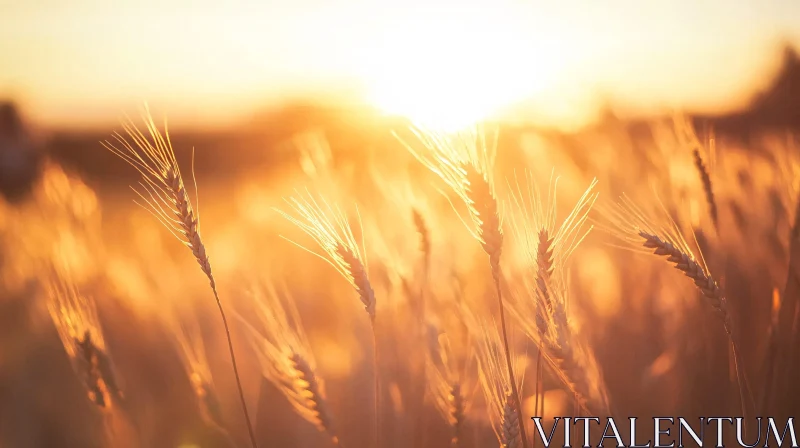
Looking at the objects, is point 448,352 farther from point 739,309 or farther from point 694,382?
point 739,309

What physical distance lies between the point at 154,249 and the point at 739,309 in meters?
2.64

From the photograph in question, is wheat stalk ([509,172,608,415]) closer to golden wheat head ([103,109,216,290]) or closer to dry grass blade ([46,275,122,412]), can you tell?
golden wheat head ([103,109,216,290])

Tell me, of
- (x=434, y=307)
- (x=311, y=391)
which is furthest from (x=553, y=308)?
(x=434, y=307)

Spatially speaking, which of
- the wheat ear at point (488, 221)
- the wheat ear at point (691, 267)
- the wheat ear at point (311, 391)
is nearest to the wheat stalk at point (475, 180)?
the wheat ear at point (488, 221)

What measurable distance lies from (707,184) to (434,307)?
0.96m

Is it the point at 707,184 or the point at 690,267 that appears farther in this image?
the point at 707,184

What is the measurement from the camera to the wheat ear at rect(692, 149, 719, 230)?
148 centimetres

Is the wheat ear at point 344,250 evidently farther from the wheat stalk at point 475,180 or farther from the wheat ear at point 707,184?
the wheat ear at point 707,184

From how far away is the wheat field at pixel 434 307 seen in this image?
122 cm

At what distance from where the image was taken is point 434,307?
199cm

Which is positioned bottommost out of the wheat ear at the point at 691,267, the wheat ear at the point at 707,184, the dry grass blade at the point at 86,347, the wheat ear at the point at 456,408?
the wheat ear at the point at 456,408

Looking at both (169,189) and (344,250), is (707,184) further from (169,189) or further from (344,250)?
(169,189)

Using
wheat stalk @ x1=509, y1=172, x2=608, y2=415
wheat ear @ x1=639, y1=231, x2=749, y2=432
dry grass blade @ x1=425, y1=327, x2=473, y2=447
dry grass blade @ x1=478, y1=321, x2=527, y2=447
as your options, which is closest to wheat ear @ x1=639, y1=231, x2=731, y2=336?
wheat ear @ x1=639, y1=231, x2=749, y2=432

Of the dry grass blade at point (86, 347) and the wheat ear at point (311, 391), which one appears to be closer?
the wheat ear at point (311, 391)
